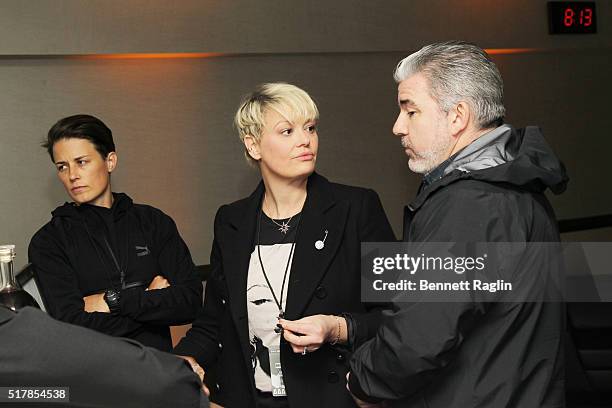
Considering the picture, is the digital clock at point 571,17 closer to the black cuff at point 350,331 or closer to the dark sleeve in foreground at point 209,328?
the dark sleeve in foreground at point 209,328

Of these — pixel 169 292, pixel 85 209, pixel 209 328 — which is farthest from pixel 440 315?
pixel 85 209

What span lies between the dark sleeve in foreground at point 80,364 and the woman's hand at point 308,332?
98 cm

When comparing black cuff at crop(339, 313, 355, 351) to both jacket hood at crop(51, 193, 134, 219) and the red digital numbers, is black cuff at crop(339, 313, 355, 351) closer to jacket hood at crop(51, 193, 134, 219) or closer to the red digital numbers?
jacket hood at crop(51, 193, 134, 219)

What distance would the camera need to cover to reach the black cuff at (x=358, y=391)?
202 cm

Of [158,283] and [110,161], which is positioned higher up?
[110,161]

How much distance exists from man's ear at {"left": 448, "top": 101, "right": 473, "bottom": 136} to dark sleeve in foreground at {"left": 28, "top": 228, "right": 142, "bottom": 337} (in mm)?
1413

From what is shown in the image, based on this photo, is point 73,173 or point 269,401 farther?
point 73,173

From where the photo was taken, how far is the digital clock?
5.30 m

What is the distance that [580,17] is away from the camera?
536 cm

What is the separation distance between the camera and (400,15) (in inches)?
193

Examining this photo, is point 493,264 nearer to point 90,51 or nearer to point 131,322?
point 131,322

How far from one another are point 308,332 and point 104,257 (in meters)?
1.01

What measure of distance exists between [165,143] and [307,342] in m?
2.49

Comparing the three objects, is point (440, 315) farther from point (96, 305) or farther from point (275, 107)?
point (96, 305)
